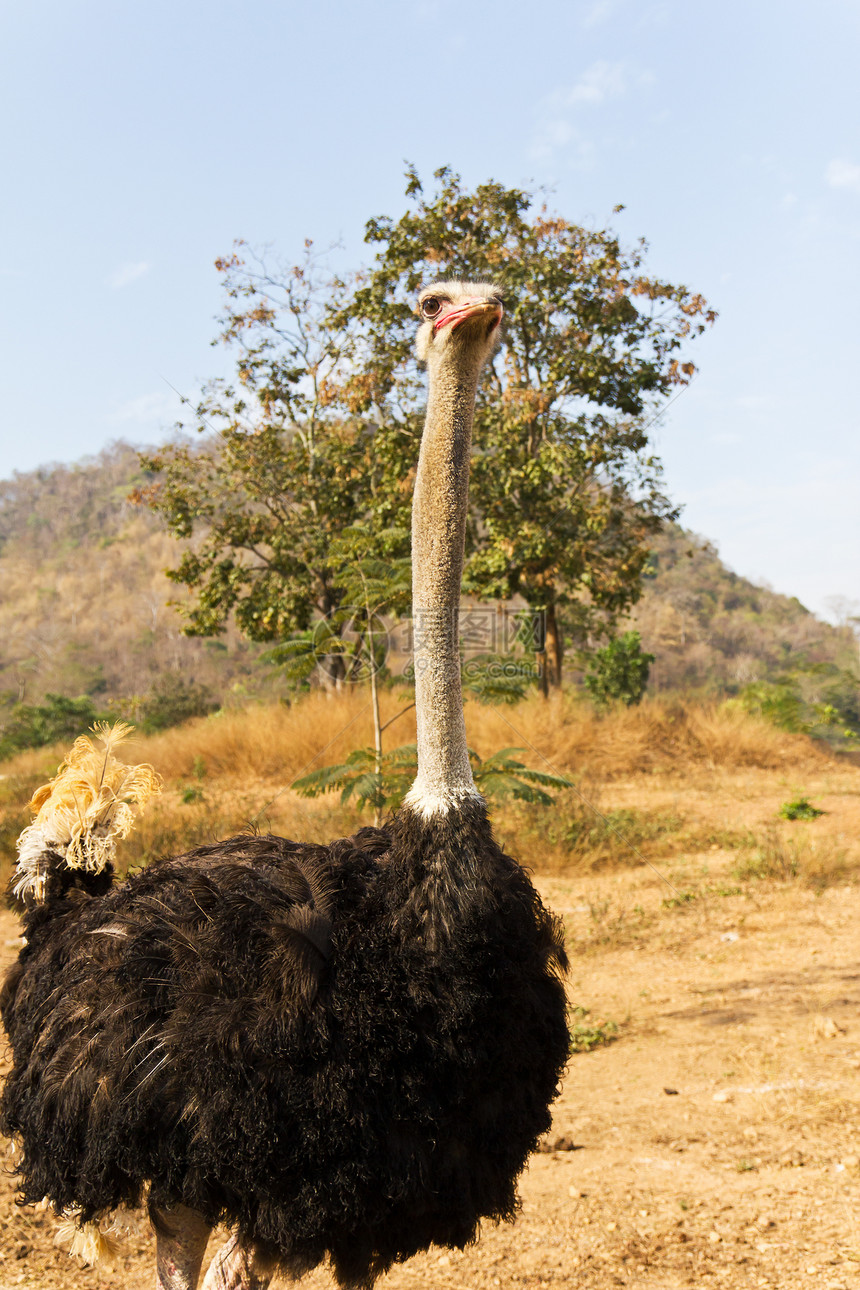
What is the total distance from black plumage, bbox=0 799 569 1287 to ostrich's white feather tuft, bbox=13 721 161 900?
0.48 meters

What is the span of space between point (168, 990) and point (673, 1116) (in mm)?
2215

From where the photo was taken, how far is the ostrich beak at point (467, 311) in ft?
7.14

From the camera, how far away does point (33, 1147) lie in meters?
2.10

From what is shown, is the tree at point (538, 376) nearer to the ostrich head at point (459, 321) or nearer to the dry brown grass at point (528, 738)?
the dry brown grass at point (528, 738)

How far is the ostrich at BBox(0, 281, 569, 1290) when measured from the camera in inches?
70.2

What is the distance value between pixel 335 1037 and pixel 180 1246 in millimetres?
708

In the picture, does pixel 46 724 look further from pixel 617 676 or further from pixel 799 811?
pixel 799 811

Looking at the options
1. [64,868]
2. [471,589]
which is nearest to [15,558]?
[471,589]

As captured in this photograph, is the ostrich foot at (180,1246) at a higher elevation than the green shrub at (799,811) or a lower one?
higher

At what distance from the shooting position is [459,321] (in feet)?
7.23

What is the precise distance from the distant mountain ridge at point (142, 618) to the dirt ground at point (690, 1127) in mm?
7099

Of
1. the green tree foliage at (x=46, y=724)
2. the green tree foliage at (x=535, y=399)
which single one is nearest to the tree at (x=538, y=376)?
the green tree foliage at (x=535, y=399)

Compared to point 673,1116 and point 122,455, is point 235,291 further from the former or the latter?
point 122,455

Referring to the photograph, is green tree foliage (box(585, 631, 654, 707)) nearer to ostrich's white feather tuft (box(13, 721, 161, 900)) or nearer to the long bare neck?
Result: ostrich's white feather tuft (box(13, 721, 161, 900))
